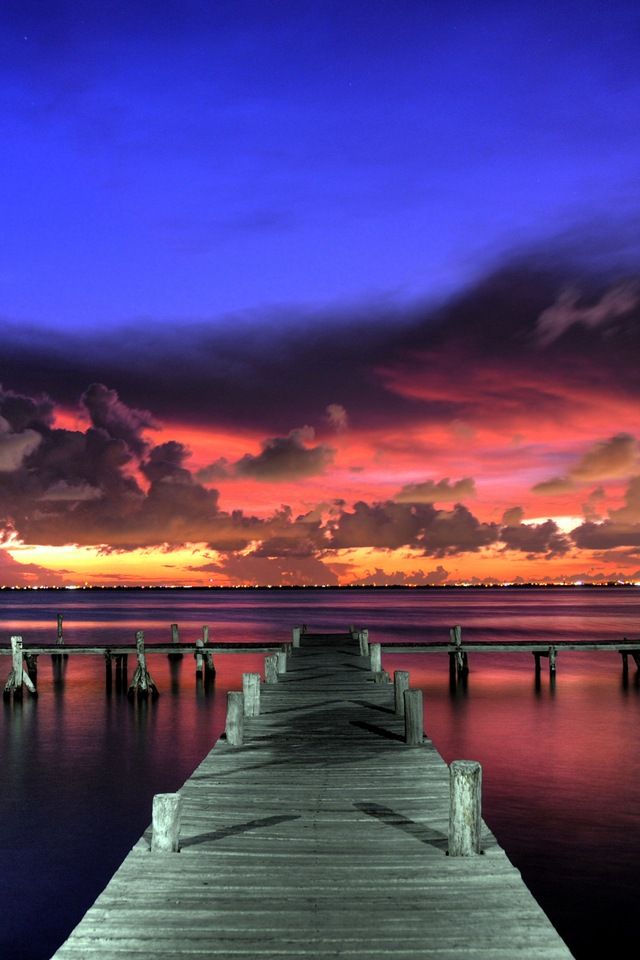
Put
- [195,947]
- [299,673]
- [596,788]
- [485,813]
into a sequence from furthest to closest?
1. [299,673]
2. [596,788]
3. [485,813]
4. [195,947]

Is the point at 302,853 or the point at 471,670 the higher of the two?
the point at 302,853

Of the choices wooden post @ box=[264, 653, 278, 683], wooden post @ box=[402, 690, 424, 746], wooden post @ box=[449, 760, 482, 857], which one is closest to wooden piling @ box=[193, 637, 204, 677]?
wooden post @ box=[264, 653, 278, 683]

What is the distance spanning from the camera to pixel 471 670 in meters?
49.6

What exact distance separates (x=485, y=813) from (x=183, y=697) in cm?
2123

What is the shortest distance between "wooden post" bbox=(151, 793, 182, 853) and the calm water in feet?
10.4

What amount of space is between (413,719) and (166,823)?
6.68 meters

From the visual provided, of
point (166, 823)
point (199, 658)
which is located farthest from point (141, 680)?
point (166, 823)

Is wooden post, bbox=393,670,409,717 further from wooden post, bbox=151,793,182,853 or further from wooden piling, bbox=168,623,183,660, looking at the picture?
wooden piling, bbox=168,623,183,660

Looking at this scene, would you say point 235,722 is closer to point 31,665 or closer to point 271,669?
point 271,669

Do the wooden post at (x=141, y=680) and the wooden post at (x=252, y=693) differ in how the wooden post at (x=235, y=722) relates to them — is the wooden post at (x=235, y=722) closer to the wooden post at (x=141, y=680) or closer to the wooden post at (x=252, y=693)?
the wooden post at (x=252, y=693)

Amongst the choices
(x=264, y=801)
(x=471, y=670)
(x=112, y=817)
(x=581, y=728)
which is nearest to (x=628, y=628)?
(x=471, y=670)

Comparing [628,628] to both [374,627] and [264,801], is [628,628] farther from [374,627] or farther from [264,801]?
[264,801]

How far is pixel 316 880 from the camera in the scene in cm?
881

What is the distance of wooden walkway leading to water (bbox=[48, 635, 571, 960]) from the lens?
7391 millimetres
